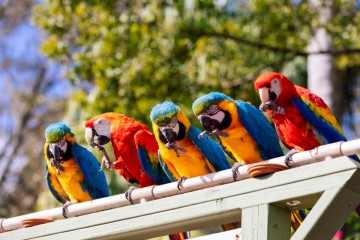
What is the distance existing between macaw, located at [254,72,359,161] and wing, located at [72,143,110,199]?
4.28 feet

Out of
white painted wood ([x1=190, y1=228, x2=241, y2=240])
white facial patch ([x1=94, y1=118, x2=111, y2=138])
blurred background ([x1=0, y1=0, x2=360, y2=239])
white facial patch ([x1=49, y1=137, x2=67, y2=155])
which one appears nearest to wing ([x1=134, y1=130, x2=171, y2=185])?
white facial patch ([x1=94, y1=118, x2=111, y2=138])

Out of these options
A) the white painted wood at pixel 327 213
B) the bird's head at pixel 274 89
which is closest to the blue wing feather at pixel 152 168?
the bird's head at pixel 274 89

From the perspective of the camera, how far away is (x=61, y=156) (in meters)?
5.09

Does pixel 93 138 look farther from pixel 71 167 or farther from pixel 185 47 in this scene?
pixel 185 47

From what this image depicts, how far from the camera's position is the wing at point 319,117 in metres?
4.52

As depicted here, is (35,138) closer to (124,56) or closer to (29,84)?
(29,84)

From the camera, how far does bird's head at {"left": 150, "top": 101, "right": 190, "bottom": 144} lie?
4.49 meters

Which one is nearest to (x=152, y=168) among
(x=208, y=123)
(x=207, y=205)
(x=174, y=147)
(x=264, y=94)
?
(x=174, y=147)

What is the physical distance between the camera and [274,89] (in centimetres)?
454

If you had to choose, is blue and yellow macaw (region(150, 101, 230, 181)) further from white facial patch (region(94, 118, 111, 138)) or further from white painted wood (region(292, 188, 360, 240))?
white painted wood (region(292, 188, 360, 240))

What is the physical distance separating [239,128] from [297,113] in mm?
343

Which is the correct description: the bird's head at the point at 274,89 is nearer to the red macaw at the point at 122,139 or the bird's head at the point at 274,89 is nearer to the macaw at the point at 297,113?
Result: the macaw at the point at 297,113

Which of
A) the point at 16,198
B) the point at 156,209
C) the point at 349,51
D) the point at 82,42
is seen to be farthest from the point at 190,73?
the point at 16,198

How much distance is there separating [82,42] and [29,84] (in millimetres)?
9350
